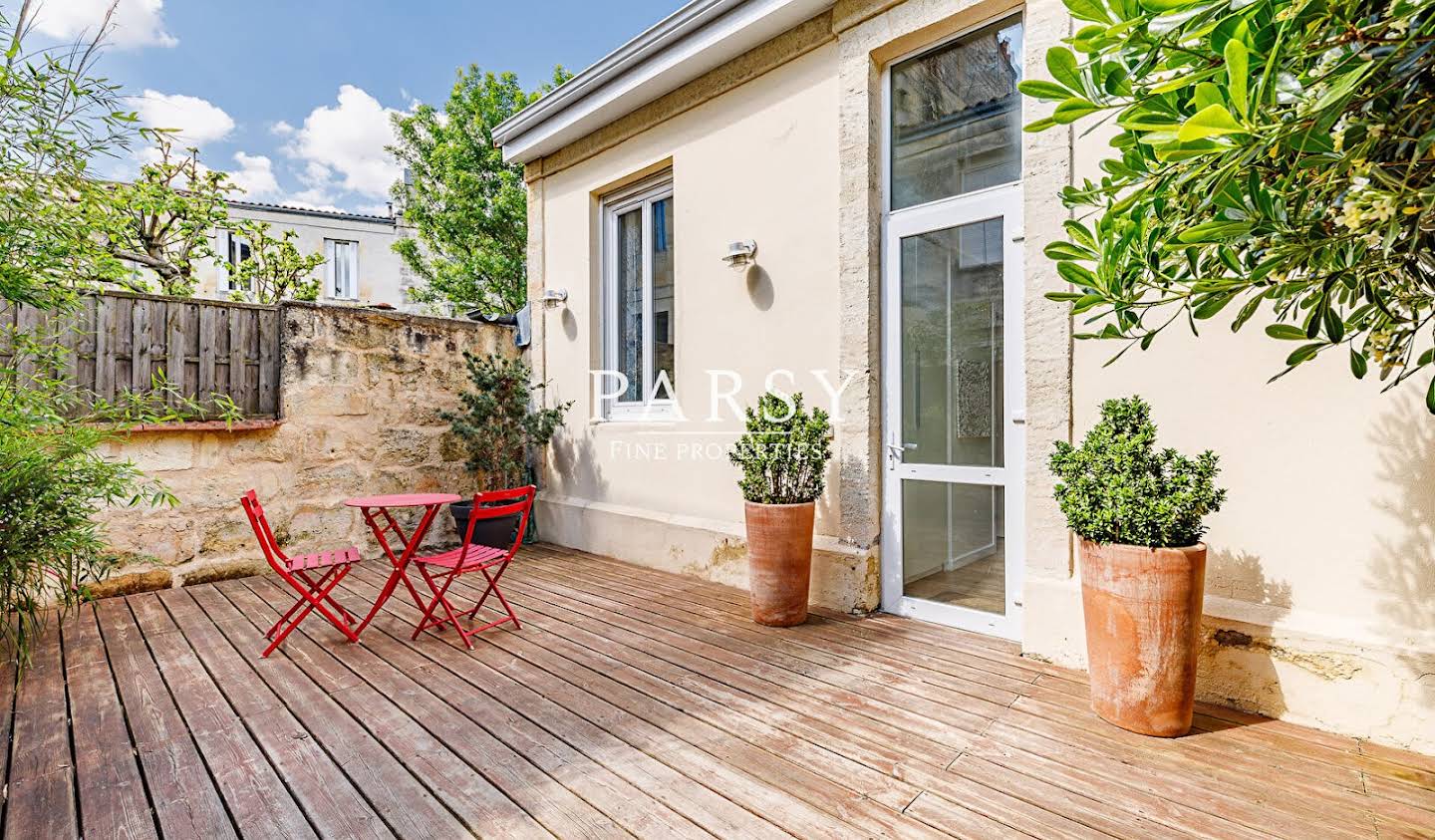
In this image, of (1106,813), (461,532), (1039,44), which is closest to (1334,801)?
(1106,813)

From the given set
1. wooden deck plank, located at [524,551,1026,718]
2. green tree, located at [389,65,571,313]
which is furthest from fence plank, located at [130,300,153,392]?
green tree, located at [389,65,571,313]

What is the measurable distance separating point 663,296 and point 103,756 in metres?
3.96

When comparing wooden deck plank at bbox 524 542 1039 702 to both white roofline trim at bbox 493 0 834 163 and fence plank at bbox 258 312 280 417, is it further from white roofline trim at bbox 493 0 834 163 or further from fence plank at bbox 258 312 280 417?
white roofline trim at bbox 493 0 834 163

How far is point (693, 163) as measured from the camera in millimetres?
4641

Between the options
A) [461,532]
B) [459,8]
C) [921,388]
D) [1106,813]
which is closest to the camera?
[1106,813]

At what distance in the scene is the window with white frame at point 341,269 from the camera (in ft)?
50.3

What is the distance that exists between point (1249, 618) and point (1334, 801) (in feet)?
2.35

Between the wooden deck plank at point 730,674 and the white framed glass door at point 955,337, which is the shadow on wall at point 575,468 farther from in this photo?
the white framed glass door at point 955,337

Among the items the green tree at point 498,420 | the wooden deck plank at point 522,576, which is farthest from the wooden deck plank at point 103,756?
the green tree at point 498,420

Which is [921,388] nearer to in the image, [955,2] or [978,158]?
[978,158]

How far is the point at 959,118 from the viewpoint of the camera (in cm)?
343

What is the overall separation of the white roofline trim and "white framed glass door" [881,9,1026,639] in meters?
0.96

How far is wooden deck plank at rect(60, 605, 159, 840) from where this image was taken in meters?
1.87

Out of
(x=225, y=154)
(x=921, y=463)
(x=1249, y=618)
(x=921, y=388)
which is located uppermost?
(x=225, y=154)
